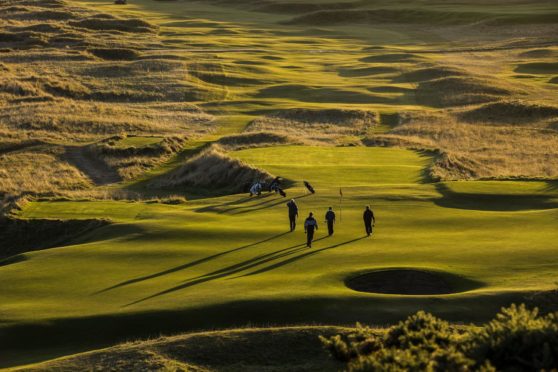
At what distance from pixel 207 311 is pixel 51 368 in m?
5.17

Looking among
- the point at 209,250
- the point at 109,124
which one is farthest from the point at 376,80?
the point at 209,250

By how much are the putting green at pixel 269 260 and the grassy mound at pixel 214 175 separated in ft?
12.5

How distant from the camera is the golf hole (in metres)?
28.2

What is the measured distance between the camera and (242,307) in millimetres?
26734

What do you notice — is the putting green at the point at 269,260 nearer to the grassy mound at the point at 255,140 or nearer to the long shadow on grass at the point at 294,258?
the long shadow on grass at the point at 294,258

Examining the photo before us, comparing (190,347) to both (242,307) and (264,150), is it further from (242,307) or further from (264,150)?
(264,150)

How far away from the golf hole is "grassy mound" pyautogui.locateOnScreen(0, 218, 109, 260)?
49.3 ft

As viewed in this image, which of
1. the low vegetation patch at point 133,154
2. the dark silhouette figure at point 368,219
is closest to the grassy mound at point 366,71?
the low vegetation patch at point 133,154

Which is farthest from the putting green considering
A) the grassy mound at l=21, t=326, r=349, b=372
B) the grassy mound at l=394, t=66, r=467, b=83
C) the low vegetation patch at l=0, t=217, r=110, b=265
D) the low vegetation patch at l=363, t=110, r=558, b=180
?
the grassy mound at l=394, t=66, r=467, b=83

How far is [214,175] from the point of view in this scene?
51031mm

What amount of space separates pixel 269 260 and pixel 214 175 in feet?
64.3

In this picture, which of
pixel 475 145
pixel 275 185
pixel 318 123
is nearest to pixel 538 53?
pixel 318 123

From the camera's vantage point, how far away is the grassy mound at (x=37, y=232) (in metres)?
40.3

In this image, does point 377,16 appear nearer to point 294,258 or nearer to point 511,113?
point 511,113
